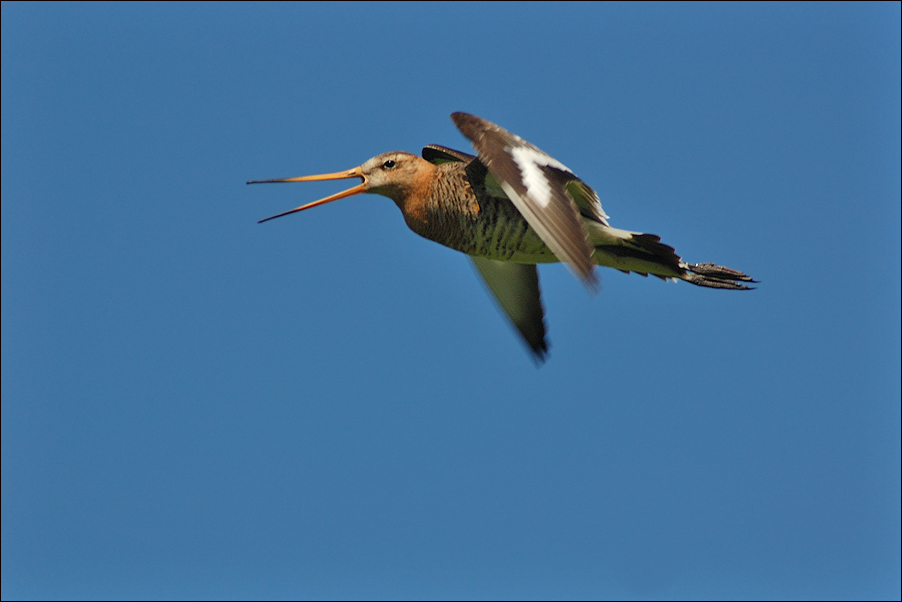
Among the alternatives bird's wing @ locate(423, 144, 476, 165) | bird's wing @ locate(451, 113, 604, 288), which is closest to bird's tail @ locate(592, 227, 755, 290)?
bird's wing @ locate(451, 113, 604, 288)

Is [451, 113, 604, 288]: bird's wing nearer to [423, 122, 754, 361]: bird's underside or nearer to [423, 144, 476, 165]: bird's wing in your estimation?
[423, 122, 754, 361]: bird's underside

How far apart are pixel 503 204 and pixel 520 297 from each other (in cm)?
213

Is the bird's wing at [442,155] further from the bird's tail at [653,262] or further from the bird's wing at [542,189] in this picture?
the bird's tail at [653,262]

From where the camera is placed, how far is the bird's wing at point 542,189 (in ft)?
20.3

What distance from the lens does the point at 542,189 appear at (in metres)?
6.71

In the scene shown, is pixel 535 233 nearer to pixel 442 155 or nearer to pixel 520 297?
pixel 442 155

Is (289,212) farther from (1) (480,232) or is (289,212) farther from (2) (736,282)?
(2) (736,282)

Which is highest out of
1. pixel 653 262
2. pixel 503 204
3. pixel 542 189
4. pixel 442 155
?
pixel 442 155

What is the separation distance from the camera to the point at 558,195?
6754 mm

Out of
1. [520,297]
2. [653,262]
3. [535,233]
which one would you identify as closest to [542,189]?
[535,233]

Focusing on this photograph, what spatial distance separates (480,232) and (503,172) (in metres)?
1.12

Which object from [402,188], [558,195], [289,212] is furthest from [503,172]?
[289,212]

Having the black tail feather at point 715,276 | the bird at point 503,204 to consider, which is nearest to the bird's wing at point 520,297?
the bird at point 503,204

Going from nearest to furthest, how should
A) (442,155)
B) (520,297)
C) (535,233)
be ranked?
(535,233)
(442,155)
(520,297)
